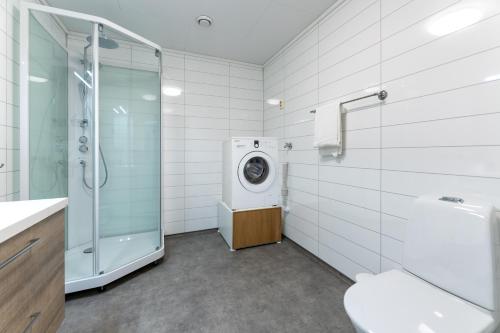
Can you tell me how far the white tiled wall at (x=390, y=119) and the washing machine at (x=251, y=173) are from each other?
0.34 m

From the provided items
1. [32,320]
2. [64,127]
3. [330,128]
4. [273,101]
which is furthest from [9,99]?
[273,101]

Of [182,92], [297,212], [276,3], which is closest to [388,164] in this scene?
[297,212]

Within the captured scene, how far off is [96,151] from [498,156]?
257cm

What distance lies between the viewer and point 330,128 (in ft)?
6.48

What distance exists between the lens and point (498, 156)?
1073 millimetres

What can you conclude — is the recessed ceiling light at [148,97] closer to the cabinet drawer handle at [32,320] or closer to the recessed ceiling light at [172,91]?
the recessed ceiling light at [172,91]

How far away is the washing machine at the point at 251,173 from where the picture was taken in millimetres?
2551

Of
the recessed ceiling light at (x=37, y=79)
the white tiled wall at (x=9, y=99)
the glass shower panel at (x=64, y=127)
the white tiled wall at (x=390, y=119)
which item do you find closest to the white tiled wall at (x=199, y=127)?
the glass shower panel at (x=64, y=127)

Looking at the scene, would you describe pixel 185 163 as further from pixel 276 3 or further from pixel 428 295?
pixel 428 295

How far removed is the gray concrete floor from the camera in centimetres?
145

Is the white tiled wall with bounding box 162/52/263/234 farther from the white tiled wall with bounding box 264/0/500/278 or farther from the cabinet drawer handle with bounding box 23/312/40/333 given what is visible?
the cabinet drawer handle with bounding box 23/312/40/333

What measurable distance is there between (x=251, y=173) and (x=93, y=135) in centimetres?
163

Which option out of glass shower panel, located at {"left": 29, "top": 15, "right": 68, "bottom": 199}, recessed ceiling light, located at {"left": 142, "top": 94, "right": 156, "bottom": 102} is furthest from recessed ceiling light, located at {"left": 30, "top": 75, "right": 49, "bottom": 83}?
recessed ceiling light, located at {"left": 142, "top": 94, "right": 156, "bottom": 102}

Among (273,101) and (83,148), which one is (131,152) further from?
(273,101)
